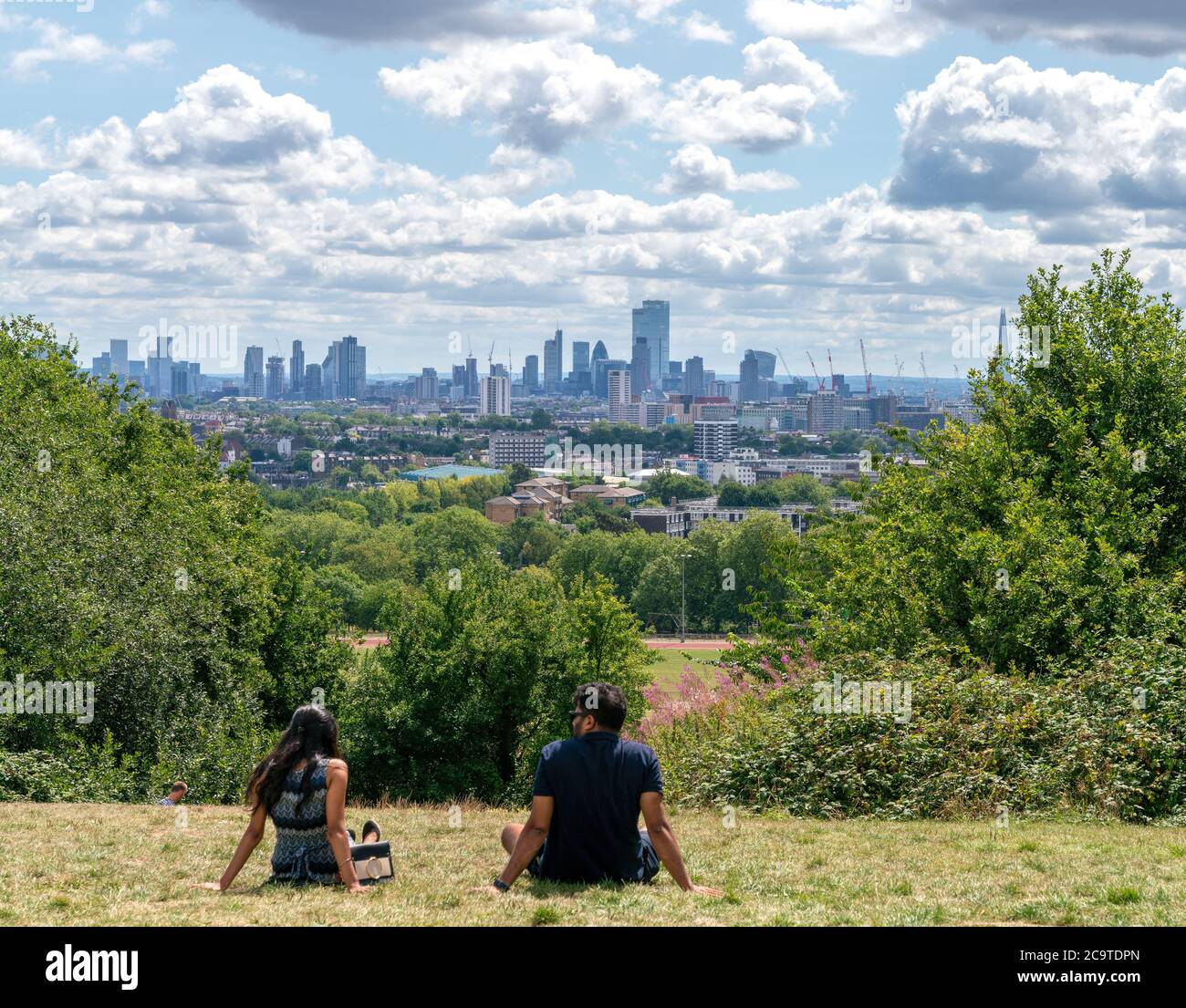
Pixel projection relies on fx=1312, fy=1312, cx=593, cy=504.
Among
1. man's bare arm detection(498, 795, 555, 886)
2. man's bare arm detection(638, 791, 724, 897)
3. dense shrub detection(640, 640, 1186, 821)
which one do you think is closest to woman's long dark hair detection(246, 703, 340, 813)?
man's bare arm detection(498, 795, 555, 886)

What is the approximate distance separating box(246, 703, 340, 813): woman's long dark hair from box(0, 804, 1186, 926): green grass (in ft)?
2.13

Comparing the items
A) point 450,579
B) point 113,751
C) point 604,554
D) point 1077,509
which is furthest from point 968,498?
point 604,554

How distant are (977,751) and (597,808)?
8.85m

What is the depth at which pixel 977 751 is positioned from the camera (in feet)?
53.6

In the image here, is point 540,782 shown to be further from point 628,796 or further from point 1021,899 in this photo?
point 1021,899

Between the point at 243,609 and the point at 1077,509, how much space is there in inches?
762

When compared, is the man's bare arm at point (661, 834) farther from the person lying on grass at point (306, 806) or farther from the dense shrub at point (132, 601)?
the dense shrub at point (132, 601)

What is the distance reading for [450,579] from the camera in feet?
109

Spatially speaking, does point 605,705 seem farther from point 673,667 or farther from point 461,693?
point 673,667

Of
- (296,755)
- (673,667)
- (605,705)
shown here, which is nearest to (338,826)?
(296,755)

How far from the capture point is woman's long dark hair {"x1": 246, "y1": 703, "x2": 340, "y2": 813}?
8922 millimetres

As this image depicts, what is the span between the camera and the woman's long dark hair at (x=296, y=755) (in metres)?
8.92
